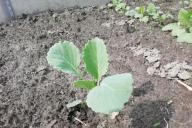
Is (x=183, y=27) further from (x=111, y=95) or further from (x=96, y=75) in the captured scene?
(x=111, y=95)

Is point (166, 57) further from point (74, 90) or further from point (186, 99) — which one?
point (74, 90)

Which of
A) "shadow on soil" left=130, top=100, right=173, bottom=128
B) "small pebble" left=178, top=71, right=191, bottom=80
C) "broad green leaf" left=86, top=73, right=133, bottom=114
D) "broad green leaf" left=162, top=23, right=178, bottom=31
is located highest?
"broad green leaf" left=86, top=73, right=133, bottom=114

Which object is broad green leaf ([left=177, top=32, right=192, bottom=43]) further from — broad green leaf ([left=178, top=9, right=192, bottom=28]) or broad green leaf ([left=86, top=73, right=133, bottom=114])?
broad green leaf ([left=86, top=73, right=133, bottom=114])

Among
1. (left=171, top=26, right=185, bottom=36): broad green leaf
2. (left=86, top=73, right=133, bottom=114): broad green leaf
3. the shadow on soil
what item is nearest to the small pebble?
the shadow on soil

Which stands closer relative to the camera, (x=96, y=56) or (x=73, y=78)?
(x=96, y=56)

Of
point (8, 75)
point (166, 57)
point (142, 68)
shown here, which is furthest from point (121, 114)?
point (8, 75)

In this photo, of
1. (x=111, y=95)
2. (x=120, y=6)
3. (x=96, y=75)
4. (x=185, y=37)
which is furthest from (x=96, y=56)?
(x=120, y=6)
